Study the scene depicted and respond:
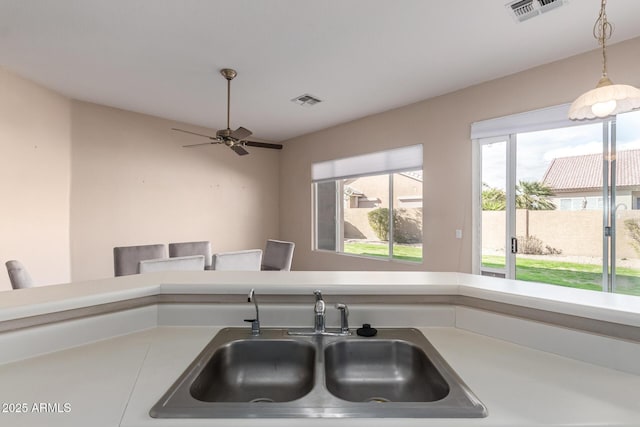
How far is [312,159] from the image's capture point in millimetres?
5629

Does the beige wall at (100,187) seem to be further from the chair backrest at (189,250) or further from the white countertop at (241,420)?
the white countertop at (241,420)

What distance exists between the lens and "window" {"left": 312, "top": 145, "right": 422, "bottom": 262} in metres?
4.20

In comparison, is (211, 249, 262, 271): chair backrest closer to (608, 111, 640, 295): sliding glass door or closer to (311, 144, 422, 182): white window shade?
(311, 144, 422, 182): white window shade

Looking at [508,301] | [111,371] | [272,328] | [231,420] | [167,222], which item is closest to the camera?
[231,420]

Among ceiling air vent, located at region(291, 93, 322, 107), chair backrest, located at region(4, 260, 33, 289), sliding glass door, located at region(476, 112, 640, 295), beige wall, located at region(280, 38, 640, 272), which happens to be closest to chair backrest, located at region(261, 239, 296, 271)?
beige wall, located at region(280, 38, 640, 272)

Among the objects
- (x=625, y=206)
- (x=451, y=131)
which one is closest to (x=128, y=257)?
(x=451, y=131)

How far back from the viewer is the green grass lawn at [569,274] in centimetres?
254

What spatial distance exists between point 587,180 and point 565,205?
0.28 m

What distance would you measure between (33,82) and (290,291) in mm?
4226

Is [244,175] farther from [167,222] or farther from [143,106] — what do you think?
[143,106]

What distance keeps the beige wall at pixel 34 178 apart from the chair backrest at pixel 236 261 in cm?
226

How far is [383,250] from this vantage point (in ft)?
15.0

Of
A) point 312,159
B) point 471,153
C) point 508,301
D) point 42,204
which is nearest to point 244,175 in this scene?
point 312,159

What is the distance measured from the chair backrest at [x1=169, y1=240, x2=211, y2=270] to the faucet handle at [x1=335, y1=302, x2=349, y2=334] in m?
2.84
